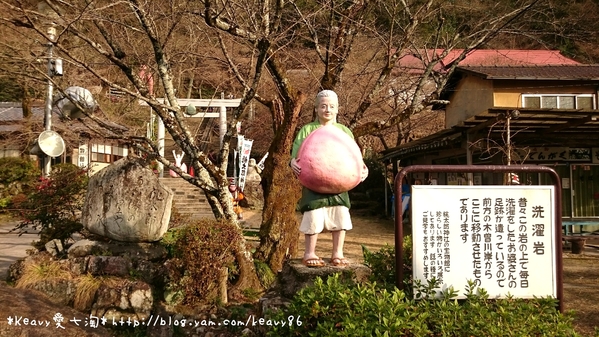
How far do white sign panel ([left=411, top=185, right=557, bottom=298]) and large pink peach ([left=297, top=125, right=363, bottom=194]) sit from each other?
71cm

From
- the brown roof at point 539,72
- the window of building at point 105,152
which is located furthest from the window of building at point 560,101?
the window of building at point 105,152

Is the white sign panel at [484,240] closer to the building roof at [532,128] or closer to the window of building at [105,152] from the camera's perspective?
the building roof at [532,128]

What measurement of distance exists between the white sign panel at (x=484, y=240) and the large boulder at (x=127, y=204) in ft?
14.6

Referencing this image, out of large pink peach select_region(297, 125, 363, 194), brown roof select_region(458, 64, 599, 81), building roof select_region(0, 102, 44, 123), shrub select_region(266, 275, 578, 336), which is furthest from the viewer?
building roof select_region(0, 102, 44, 123)

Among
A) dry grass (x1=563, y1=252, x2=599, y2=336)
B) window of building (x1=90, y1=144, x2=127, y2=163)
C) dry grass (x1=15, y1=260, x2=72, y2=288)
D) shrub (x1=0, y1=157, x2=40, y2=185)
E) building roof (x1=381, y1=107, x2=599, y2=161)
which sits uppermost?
window of building (x1=90, y1=144, x2=127, y2=163)

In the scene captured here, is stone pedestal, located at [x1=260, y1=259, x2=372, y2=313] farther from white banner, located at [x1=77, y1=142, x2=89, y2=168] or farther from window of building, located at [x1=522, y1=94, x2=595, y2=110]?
white banner, located at [x1=77, y1=142, x2=89, y2=168]

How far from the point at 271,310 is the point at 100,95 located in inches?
512

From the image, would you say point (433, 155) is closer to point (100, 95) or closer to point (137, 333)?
point (100, 95)

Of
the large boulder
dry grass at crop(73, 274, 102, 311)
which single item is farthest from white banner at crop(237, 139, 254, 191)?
dry grass at crop(73, 274, 102, 311)

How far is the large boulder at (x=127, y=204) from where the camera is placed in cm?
679

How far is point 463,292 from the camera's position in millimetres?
3633

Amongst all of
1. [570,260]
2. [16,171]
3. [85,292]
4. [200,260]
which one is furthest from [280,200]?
[16,171]

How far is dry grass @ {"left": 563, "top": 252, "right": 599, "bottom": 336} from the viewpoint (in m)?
5.60

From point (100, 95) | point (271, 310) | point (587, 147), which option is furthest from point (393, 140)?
point (271, 310)
